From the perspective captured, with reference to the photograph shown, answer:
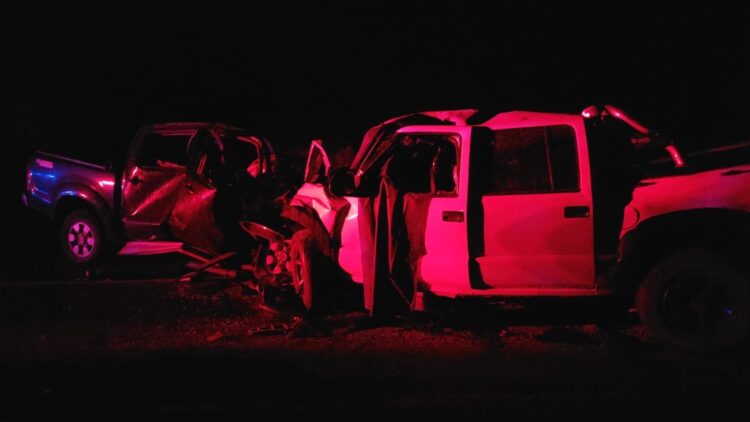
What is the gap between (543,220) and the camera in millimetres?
6125

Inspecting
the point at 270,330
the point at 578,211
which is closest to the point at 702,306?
the point at 578,211

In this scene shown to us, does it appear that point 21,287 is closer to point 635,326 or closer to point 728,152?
point 635,326

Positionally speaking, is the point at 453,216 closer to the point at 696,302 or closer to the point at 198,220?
the point at 696,302

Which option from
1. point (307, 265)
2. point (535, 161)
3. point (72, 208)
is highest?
point (535, 161)

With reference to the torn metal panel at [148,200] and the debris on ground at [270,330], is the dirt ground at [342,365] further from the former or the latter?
the torn metal panel at [148,200]

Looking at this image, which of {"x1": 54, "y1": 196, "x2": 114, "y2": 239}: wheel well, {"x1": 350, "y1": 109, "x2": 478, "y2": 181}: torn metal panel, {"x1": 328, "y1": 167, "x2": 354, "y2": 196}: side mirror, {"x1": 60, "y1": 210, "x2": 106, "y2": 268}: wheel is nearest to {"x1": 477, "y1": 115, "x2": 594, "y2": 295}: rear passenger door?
{"x1": 350, "y1": 109, "x2": 478, "y2": 181}: torn metal panel

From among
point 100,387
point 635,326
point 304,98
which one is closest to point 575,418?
point 635,326

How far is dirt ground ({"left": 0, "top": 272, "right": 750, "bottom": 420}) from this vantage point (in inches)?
198

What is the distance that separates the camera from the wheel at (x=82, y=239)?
9891 millimetres

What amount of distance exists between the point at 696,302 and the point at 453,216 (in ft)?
6.68

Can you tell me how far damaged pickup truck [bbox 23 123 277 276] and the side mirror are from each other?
1.49 meters

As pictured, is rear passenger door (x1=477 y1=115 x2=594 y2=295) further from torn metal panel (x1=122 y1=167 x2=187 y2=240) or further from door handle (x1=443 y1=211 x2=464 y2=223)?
torn metal panel (x1=122 y1=167 x2=187 y2=240)

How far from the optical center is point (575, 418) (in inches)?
188

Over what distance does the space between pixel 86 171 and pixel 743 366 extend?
26.5 ft
